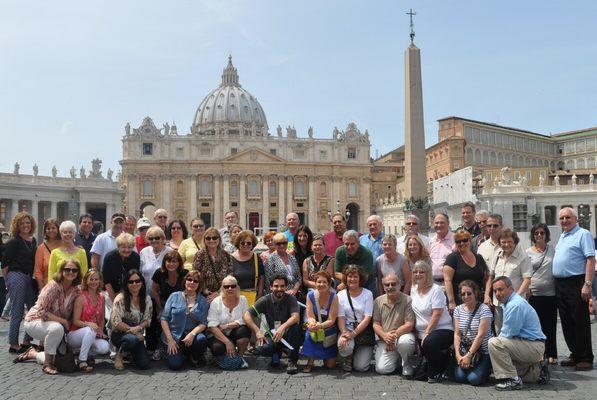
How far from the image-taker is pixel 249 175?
232 feet

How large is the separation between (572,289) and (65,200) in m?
47.2

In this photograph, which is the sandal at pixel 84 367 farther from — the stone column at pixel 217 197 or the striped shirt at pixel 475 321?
the stone column at pixel 217 197

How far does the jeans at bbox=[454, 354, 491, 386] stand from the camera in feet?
20.9

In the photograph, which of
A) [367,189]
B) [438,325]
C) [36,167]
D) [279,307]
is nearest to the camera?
[438,325]

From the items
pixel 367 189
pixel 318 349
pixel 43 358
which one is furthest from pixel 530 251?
pixel 367 189

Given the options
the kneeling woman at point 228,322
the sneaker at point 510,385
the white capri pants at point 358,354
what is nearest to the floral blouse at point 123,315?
the kneeling woman at point 228,322

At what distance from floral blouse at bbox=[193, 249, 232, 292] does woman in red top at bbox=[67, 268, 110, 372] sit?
125 centimetres

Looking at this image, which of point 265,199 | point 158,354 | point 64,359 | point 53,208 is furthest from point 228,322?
point 265,199

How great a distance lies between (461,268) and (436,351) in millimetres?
1085

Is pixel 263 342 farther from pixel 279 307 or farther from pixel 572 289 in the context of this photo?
pixel 572 289

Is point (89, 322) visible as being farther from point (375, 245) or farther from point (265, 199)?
point (265, 199)

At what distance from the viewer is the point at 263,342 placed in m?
7.06

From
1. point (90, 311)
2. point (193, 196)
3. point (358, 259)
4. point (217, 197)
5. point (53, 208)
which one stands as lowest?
point (90, 311)

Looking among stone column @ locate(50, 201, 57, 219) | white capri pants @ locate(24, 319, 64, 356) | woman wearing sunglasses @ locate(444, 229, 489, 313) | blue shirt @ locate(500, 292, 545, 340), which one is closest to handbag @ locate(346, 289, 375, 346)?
woman wearing sunglasses @ locate(444, 229, 489, 313)
